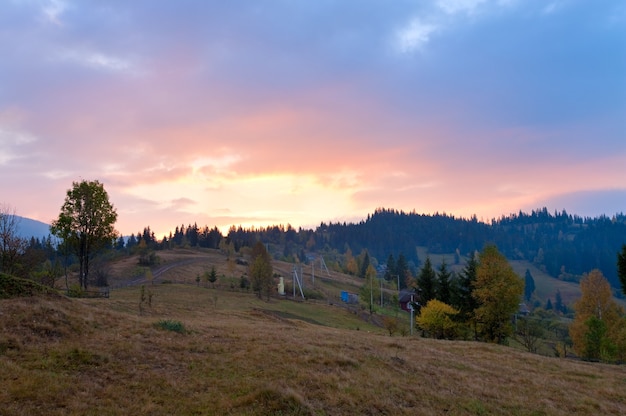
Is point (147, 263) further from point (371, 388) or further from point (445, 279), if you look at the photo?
point (371, 388)

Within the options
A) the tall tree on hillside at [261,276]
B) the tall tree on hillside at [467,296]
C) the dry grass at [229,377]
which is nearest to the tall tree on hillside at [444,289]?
the tall tree on hillside at [467,296]

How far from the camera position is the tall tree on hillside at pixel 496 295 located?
1827 inches

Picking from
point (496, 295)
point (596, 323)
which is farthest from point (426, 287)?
point (596, 323)

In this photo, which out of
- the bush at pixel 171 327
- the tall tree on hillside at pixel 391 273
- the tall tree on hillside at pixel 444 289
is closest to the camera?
the bush at pixel 171 327

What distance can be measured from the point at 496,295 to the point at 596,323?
1160 cm

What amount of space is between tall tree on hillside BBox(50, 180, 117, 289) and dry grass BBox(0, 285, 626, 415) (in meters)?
23.4

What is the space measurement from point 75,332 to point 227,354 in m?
7.73

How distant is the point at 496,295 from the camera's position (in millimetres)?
46094

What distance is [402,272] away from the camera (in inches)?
6152

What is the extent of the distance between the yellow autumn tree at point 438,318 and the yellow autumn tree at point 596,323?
1496 centimetres

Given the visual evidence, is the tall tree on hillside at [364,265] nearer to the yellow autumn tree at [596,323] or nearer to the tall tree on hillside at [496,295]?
the yellow autumn tree at [596,323]

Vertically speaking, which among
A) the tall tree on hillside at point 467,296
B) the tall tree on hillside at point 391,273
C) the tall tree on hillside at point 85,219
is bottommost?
the tall tree on hillside at point 391,273

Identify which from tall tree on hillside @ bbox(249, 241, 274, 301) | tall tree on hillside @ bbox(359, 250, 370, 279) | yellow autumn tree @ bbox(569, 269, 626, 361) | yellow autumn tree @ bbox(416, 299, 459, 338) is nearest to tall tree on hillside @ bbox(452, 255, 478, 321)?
yellow autumn tree @ bbox(416, 299, 459, 338)

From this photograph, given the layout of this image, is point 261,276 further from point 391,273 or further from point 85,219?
point 391,273
